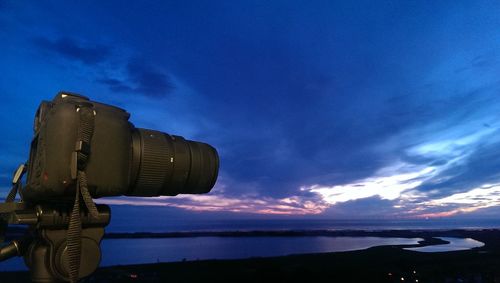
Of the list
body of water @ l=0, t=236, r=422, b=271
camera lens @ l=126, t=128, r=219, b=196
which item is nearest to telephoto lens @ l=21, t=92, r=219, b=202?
camera lens @ l=126, t=128, r=219, b=196

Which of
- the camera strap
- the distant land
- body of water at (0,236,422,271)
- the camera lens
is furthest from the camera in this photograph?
body of water at (0,236,422,271)

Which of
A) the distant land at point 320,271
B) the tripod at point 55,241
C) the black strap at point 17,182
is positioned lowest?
the distant land at point 320,271

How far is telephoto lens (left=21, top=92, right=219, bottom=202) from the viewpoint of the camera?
1.26 m

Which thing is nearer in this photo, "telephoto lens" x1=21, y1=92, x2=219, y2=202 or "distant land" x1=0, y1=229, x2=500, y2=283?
"telephoto lens" x1=21, y1=92, x2=219, y2=202

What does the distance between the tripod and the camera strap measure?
0.08 metres

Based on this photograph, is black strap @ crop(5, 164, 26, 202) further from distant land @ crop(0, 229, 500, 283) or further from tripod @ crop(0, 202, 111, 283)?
distant land @ crop(0, 229, 500, 283)

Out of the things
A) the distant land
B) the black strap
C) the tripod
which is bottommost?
the distant land

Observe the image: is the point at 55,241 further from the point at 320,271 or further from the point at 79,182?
the point at 320,271

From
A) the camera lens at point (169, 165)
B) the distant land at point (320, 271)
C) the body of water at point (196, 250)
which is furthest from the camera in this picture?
the body of water at point (196, 250)

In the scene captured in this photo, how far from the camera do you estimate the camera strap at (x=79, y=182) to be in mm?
1232

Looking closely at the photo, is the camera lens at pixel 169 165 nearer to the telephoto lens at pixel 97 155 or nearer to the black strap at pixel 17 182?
the telephoto lens at pixel 97 155

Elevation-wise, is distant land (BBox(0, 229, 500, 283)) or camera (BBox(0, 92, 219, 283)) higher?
camera (BBox(0, 92, 219, 283))

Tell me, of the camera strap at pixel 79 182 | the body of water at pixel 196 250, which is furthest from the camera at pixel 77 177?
the body of water at pixel 196 250

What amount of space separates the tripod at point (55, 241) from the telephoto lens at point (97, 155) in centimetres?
10
